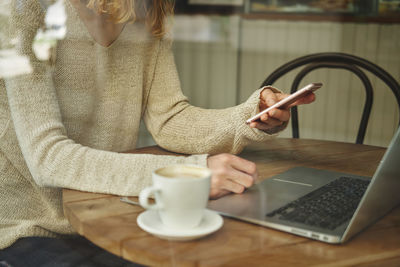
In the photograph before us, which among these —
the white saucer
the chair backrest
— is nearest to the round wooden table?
the white saucer

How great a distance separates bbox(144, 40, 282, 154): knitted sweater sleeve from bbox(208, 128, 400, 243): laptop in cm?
18

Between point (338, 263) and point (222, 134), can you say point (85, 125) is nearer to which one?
point (222, 134)

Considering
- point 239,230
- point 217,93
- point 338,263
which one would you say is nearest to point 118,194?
point 239,230

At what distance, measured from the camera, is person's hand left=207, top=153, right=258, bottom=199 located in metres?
0.60

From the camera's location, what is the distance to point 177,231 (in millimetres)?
466

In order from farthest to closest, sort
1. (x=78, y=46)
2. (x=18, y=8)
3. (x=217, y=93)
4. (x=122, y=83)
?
(x=217, y=93) < (x=122, y=83) < (x=78, y=46) < (x=18, y=8)

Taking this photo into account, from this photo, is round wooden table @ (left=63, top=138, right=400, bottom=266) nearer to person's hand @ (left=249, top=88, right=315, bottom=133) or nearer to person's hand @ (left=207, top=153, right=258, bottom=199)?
person's hand @ (left=207, top=153, right=258, bottom=199)

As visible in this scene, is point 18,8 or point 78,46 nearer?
point 18,8

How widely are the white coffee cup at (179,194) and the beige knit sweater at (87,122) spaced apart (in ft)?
0.47

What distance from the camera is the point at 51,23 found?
725mm

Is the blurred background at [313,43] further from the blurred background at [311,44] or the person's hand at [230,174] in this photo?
the person's hand at [230,174]

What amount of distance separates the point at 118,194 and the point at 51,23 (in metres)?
0.30

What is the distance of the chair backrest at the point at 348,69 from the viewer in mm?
1187

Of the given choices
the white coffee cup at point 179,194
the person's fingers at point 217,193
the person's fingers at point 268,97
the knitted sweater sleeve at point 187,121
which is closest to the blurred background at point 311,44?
the knitted sweater sleeve at point 187,121
